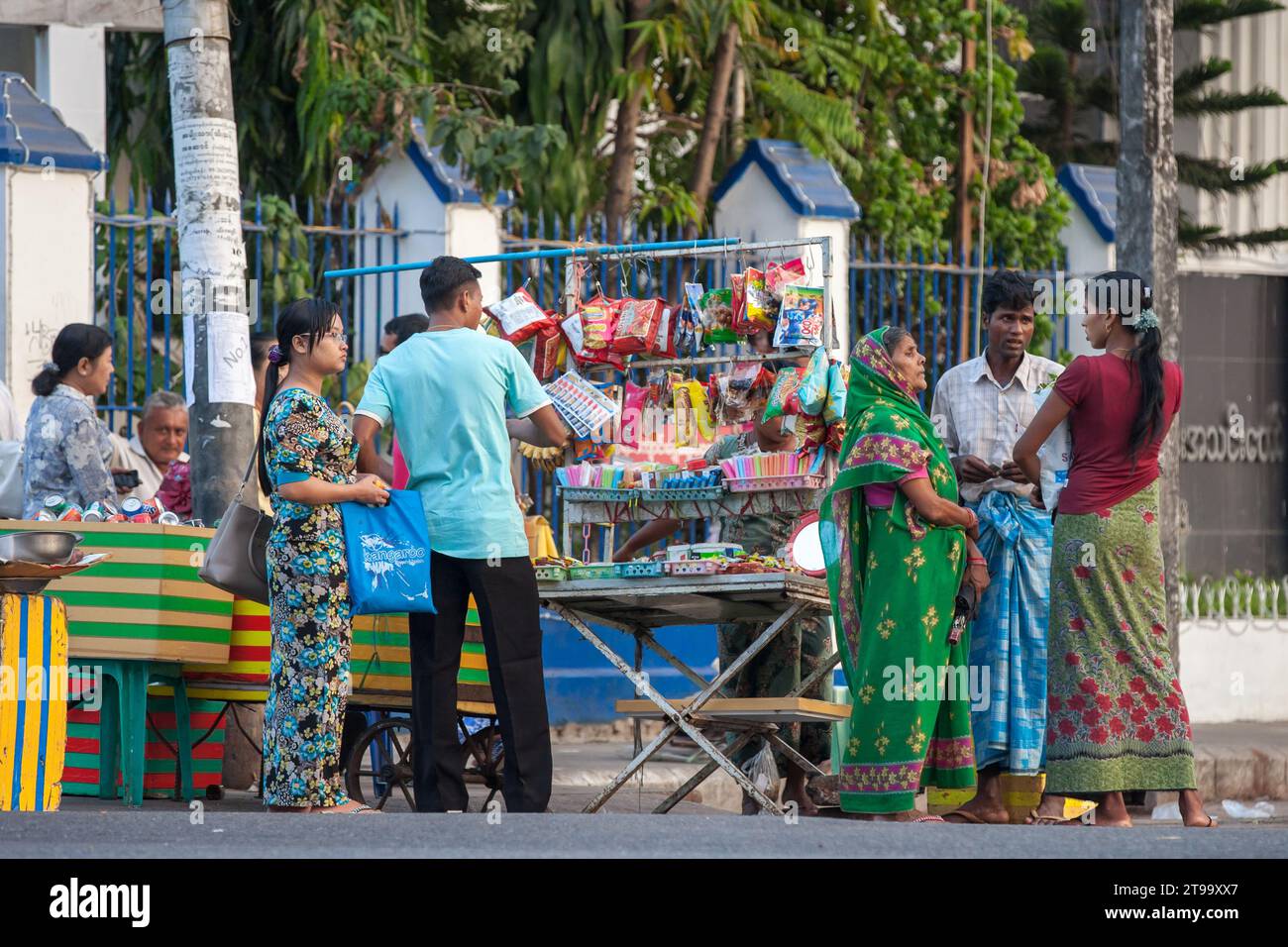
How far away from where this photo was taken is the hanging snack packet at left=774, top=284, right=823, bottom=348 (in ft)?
24.9

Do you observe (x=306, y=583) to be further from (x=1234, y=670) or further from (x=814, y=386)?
(x=1234, y=670)

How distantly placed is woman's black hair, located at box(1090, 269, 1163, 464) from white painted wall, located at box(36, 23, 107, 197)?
23.8 ft

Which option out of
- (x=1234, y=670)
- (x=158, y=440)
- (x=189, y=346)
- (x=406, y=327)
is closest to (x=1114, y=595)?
(x=406, y=327)

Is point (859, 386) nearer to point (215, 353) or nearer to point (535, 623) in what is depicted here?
point (535, 623)

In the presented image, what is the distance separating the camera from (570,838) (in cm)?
564

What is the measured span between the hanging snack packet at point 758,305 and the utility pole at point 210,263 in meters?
1.90

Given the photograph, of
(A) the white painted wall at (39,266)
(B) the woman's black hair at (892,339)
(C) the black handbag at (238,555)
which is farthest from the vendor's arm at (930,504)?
(A) the white painted wall at (39,266)

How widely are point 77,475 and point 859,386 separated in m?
2.97

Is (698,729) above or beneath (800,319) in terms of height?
beneath

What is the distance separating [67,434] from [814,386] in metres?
2.78

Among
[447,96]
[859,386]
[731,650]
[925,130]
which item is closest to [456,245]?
[447,96]

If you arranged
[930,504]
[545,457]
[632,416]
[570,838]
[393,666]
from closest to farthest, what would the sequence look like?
[570,838]
[930,504]
[393,666]
[632,416]
[545,457]

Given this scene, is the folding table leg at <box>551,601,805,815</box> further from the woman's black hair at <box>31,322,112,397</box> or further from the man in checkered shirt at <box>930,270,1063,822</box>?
the woman's black hair at <box>31,322,112,397</box>

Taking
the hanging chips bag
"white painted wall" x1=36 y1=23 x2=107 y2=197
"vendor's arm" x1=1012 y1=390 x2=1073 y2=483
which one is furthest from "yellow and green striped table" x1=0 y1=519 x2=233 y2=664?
"white painted wall" x1=36 y1=23 x2=107 y2=197
